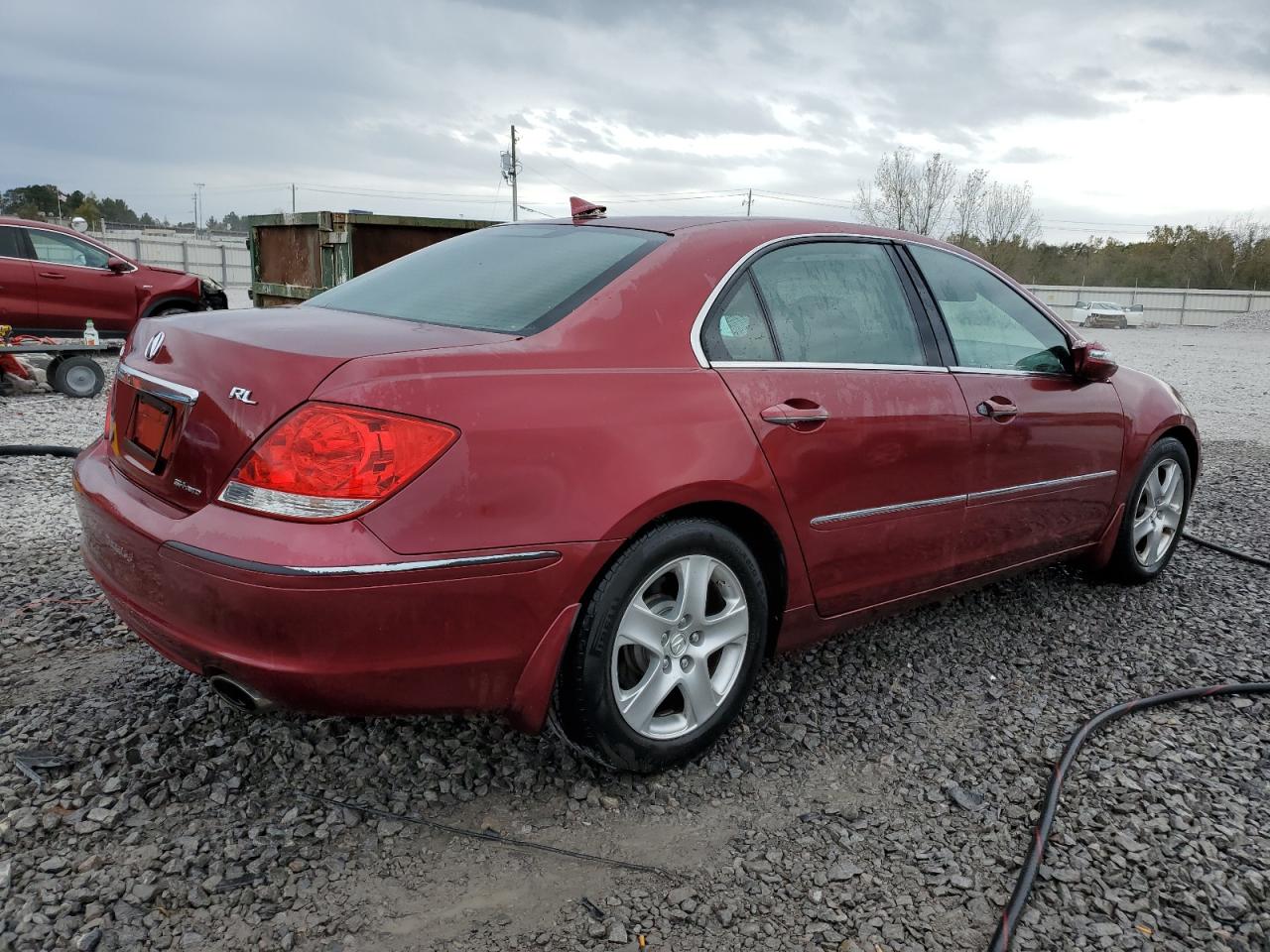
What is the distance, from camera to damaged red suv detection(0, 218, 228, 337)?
10.6m

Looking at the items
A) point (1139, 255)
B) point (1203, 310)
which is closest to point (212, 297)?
point (1203, 310)

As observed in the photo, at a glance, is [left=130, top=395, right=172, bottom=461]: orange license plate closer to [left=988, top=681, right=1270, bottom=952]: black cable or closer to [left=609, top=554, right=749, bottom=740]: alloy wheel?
[left=609, top=554, right=749, bottom=740]: alloy wheel

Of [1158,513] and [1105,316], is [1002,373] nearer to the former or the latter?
[1158,513]

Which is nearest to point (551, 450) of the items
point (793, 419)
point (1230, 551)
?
point (793, 419)

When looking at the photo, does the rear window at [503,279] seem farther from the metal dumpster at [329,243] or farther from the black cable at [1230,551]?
the metal dumpster at [329,243]

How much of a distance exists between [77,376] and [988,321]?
28.1 ft

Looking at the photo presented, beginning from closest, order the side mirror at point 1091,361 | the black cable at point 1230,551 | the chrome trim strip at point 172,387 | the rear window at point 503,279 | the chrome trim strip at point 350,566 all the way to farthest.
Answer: the chrome trim strip at point 350,566, the chrome trim strip at point 172,387, the rear window at point 503,279, the side mirror at point 1091,361, the black cable at point 1230,551

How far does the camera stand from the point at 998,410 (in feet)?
11.0

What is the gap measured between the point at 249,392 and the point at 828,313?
174 centimetres

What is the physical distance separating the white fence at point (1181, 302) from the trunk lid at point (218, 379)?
49695mm

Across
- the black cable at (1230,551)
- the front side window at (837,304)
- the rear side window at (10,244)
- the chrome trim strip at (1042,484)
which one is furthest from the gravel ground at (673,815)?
the rear side window at (10,244)

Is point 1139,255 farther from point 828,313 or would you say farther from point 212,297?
point 828,313

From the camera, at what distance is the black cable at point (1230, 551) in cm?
479

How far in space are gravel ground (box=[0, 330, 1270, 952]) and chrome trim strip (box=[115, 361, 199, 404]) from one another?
1.02 metres
